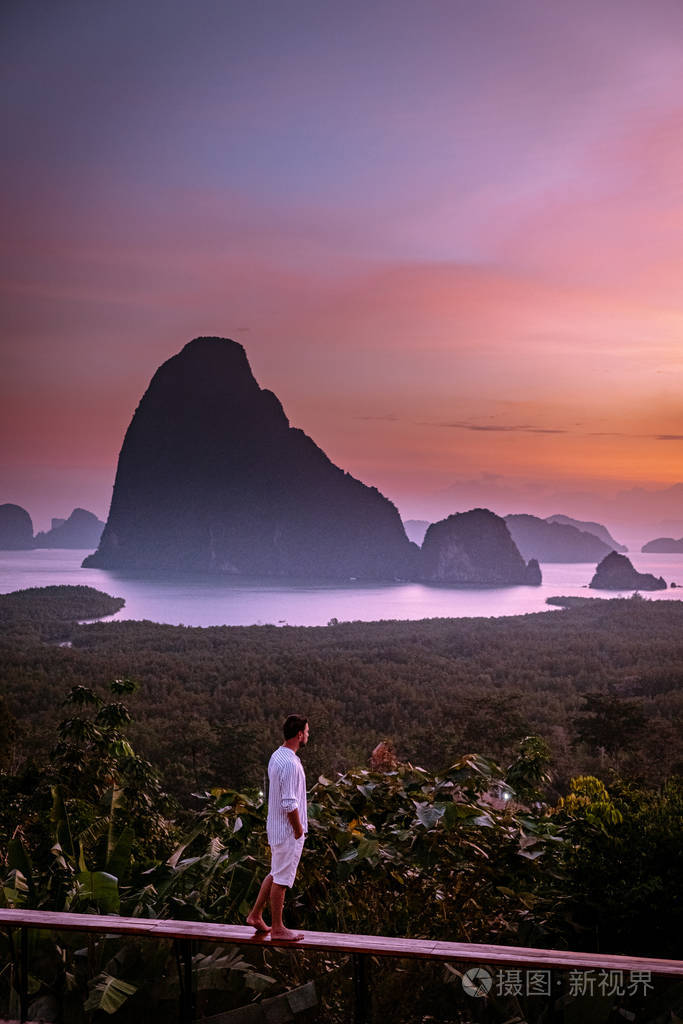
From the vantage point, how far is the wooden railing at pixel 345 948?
214 cm

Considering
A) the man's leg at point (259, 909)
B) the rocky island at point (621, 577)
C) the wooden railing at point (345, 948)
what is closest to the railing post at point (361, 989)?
the wooden railing at point (345, 948)

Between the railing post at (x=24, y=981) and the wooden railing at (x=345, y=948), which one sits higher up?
the wooden railing at (x=345, y=948)

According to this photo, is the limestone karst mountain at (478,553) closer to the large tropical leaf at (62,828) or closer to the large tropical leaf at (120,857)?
the large tropical leaf at (62,828)

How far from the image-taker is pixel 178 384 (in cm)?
10556

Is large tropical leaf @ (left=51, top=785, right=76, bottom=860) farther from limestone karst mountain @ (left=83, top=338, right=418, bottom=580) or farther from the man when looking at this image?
limestone karst mountain @ (left=83, top=338, right=418, bottom=580)

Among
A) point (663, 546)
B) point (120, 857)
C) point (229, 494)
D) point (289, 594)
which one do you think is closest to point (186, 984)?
point (120, 857)

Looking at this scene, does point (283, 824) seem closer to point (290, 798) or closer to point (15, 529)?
point (290, 798)

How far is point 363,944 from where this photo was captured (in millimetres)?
2326

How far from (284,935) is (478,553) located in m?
99.5

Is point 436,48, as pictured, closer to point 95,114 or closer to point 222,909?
point 95,114

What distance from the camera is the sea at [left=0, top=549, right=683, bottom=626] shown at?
54625mm

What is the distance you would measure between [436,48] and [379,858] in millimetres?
10824

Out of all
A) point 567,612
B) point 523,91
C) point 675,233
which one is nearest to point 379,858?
point 523,91

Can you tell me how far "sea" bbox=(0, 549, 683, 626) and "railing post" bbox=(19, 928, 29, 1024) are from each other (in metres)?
44.3
